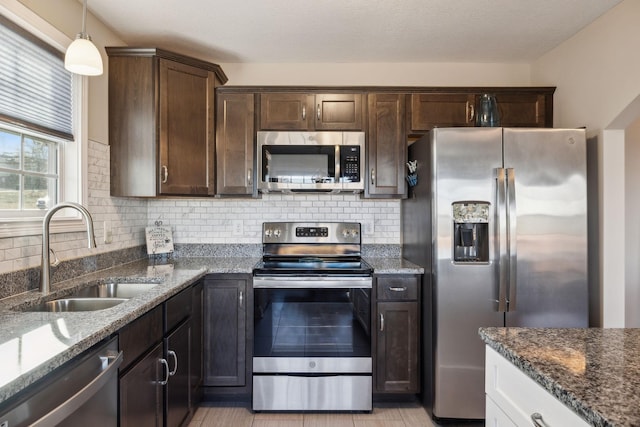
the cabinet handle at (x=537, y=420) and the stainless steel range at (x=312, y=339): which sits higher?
the cabinet handle at (x=537, y=420)

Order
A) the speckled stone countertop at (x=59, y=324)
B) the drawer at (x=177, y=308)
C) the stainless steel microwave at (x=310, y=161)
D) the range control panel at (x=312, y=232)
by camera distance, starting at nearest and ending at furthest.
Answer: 1. the speckled stone countertop at (x=59, y=324)
2. the drawer at (x=177, y=308)
3. the stainless steel microwave at (x=310, y=161)
4. the range control panel at (x=312, y=232)

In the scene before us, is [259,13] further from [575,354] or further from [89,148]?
[575,354]

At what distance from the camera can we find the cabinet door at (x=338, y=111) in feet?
8.93

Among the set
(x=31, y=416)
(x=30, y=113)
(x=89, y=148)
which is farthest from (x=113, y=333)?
(x=89, y=148)

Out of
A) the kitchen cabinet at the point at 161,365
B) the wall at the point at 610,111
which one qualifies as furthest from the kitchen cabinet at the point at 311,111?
Answer: the wall at the point at 610,111

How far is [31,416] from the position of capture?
0.93 metres

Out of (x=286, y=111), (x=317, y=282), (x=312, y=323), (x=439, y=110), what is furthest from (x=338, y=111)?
(x=312, y=323)

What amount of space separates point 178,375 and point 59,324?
91 centimetres

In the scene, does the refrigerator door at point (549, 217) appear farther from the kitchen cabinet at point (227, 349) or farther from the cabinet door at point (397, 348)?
the kitchen cabinet at point (227, 349)

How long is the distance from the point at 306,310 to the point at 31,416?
1.63 meters

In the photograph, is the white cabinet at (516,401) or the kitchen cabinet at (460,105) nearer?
the white cabinet at (516,401)

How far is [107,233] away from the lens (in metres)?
2.39

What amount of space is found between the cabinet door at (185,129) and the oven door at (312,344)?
2.83 ft

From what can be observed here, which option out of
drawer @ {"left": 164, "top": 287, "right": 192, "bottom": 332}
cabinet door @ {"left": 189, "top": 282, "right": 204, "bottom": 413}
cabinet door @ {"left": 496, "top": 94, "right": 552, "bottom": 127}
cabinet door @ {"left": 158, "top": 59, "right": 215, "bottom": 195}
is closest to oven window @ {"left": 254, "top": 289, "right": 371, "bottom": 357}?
cabinet door @ {"left": 189, "top": 282, "right": 204, "bottom": 413}
